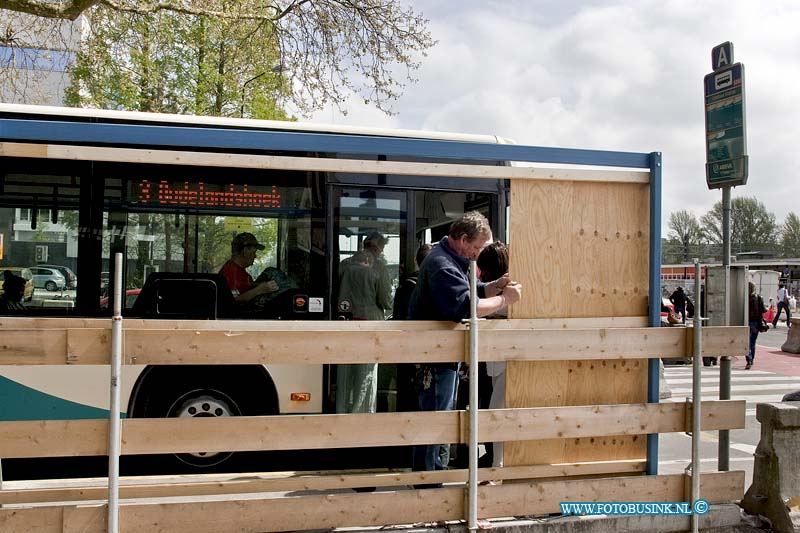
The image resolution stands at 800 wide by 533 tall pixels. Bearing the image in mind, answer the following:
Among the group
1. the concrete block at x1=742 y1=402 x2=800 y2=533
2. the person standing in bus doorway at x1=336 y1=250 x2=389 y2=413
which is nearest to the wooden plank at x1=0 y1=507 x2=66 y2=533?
the person standing in bus doorway at x1=336 y1=250 x2=389 y2=413

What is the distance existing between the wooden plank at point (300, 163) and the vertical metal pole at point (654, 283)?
0.09 meters

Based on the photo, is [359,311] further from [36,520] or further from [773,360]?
[773,360]

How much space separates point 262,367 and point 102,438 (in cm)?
251

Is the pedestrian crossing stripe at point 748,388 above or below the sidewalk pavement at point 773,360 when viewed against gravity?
above

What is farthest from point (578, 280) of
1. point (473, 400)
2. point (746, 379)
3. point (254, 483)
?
point (746, 379)

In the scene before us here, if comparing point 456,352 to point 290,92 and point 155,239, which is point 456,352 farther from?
point 290,92

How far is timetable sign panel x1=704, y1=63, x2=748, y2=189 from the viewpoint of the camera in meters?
5.33

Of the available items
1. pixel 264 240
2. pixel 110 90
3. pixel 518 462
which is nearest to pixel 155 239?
pixel 264 240

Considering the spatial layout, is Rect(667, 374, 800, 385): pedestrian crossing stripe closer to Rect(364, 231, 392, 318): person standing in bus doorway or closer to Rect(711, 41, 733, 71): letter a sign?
Rect(711, 41, 733, 71): letter a sign

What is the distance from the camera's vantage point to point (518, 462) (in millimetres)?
4391

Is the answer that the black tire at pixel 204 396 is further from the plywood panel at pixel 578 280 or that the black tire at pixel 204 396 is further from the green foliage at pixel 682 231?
the green foliage at pixel 682 231

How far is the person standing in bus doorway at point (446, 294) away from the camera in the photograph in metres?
4.18

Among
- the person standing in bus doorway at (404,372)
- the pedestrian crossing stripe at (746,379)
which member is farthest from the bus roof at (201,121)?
the pedestrian crossing stripe at (746,379)

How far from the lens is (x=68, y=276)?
5.67 m
